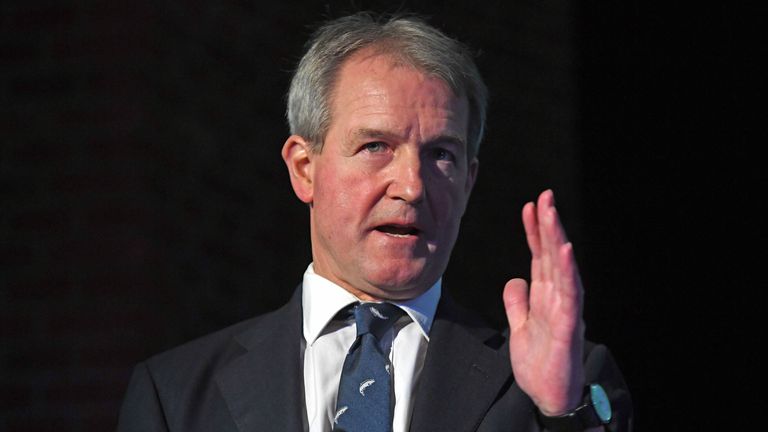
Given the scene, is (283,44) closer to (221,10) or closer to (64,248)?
(221,10)

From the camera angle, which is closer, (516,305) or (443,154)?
(516,305)

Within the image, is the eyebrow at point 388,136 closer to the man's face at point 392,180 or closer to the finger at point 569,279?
the man's face at point 392,180

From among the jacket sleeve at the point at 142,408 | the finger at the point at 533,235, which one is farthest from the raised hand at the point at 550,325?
the jacket sleeve at the point at 142,408

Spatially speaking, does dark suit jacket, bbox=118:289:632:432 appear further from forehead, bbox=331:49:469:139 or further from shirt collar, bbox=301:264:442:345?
forehead, bbox=331:49:469:139

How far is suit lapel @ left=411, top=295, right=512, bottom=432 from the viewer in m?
2.86

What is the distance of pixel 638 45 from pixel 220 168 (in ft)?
5.99

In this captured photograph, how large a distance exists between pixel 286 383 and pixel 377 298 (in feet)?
0.99

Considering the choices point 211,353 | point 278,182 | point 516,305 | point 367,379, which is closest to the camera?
point 516,305

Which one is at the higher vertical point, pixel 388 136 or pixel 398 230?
pixel 388 136

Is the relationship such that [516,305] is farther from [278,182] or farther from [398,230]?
[278,182]

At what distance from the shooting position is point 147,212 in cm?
429

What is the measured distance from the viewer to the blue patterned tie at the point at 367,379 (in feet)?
9.25

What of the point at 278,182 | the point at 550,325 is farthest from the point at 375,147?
the point at 278,182

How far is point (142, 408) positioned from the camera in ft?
10.1
